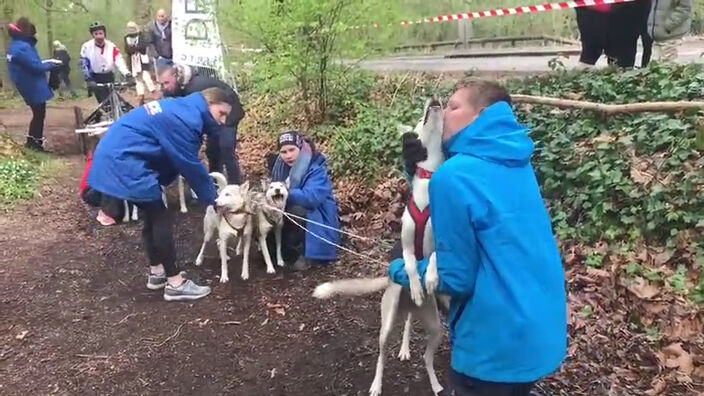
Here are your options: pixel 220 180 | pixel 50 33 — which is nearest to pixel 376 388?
pixel 220 180

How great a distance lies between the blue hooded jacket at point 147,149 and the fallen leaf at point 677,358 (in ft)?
11.3

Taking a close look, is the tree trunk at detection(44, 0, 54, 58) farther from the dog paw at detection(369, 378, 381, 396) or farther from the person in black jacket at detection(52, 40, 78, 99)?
the dog paw at detection(369, 378, 381, 396)

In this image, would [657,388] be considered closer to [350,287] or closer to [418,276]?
[418,276]

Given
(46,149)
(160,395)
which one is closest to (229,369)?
(160,395)

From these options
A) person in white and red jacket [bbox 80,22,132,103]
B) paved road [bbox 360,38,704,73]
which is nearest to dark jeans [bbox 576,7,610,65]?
paved road [bbox 360,38,704,73]

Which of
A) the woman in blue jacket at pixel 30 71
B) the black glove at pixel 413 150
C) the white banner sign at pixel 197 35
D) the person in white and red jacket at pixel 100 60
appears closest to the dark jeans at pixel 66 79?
the person in white and red jacket at pixel 100 60

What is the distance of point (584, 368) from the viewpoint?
4051 millimetres

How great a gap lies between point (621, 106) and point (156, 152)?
3.84 meters

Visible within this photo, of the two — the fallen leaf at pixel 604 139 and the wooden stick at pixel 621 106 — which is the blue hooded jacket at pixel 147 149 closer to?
the wooden stick at pixel 621 106

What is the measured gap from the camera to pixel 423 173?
3285mm

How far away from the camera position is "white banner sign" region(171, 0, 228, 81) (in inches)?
400

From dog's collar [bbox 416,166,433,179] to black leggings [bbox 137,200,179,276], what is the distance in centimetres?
260

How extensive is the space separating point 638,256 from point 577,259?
50 cm

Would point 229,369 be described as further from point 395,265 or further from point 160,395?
point 395,265
